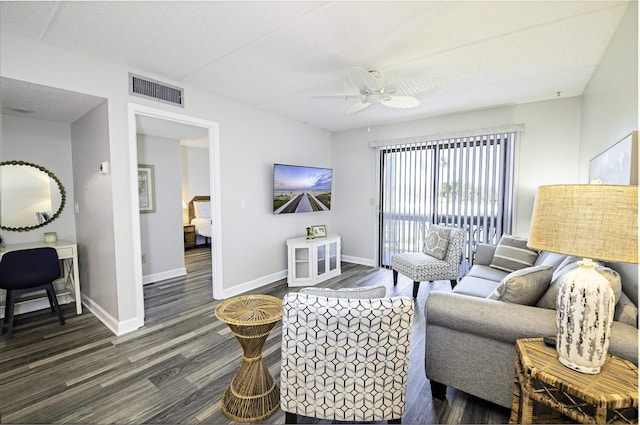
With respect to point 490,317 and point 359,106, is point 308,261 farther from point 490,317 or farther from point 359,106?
point 490,317

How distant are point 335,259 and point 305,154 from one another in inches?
69.7

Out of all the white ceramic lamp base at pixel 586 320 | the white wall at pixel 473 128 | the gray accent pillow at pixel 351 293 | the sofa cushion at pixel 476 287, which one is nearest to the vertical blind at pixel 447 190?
the white wall at pixel 473 128

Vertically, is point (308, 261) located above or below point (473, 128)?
below

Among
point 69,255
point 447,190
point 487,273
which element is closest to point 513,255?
point 487,273

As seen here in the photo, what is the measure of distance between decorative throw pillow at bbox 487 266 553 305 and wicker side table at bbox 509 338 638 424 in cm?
32

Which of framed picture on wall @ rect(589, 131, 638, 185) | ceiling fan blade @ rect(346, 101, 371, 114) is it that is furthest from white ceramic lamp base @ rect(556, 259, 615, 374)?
ceiling fan blade @ rect(346, 101, 371, 114)

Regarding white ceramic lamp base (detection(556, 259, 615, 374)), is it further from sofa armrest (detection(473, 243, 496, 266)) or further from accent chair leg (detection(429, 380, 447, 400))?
sofa armrest (detection(473, 243, 496, 266))

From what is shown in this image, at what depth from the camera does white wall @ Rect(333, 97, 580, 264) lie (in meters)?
3.42

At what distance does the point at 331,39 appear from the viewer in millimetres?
2111

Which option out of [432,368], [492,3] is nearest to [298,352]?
[432,368]

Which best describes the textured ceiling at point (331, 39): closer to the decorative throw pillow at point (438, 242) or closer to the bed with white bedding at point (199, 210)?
the decorative throw pillow at point (438, 242)

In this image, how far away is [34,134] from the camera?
3104 mm

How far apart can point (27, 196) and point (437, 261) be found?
15.4ft

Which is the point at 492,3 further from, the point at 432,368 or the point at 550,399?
the point at 432,368
